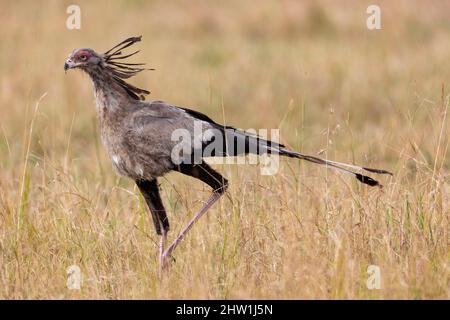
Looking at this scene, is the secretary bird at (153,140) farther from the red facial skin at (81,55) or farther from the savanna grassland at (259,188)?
the savanna grassland at (259,188)

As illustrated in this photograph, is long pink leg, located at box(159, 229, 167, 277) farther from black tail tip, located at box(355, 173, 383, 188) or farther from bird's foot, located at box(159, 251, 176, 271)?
black tail tip, located at box(355, 173, 383, 188)

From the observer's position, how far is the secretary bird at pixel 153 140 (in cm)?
509

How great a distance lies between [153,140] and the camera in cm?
509

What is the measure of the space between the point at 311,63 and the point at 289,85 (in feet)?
2.57

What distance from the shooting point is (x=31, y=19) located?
14.0 meters

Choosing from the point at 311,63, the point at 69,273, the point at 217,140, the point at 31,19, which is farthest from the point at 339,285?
the point at 31,19

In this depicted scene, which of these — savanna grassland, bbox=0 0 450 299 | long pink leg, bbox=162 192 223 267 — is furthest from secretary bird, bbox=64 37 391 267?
savanna grassland, bbox=0 0 450 299

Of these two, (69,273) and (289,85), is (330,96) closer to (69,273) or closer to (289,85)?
(289,85)

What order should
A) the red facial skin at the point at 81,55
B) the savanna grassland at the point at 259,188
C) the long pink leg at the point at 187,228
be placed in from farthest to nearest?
the red facial skin at the point at 81,55, the long pink leg at the point at 187,228, the savanna grassland at the point at 259,188

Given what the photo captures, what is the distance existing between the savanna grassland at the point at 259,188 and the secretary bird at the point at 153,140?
20 cm

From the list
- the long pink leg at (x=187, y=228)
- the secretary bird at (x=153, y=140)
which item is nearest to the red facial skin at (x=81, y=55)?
the secretary bird at (x=153, y=140)

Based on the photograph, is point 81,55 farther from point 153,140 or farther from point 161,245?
point 161,245

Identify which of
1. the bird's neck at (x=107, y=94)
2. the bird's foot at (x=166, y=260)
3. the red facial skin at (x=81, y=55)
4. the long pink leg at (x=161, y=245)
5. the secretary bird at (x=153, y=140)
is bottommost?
the bird's foot at (x=166, y=260)

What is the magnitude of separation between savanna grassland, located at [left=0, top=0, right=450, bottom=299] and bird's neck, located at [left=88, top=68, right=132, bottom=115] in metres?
0.54
